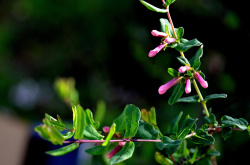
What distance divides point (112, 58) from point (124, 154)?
0.97 meters

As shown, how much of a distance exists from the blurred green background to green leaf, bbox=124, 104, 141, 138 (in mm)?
288

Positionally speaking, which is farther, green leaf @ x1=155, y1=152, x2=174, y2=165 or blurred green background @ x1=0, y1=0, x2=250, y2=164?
blurred green background @ x1=0, y1=0, x2=250, y2=164

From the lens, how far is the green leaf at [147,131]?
→ 34 cm

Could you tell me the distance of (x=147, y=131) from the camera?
35 centimetres

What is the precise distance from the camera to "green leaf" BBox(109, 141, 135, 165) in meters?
0.30

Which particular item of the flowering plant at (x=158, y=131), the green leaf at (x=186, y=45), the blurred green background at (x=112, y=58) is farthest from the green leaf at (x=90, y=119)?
the blurred green background at (x=112, y=58)

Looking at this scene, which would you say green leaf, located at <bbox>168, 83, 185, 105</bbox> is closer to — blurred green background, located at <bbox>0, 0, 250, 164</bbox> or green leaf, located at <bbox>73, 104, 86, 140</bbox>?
green leaf, located at <bbox>73, 104, 86, 140</bbox>

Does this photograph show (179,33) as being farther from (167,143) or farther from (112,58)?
(112,58)

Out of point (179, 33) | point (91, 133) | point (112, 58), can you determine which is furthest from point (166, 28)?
point (112, 58)

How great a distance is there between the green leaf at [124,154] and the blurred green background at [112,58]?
0.29m

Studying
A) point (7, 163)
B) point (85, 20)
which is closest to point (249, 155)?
point (85, 20)

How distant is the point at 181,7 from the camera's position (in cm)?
88

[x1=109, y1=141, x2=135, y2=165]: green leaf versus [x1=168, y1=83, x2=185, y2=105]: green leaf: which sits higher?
[x1=168, y1=83, x2=185, y2=105]: green leaf

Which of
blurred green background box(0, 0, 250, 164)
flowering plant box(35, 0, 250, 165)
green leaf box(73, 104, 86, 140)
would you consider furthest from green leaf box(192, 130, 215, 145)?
blurred green background box(0, 0, 250, 164)
